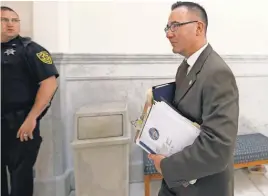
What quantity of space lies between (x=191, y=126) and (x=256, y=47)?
85.3 inches

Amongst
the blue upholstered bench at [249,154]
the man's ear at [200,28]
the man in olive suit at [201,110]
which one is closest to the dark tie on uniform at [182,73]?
the man in olive suit at [201,110]

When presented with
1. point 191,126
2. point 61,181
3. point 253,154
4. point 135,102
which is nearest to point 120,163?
point 61,181

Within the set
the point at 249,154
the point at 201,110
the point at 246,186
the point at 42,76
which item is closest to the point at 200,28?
the point at 201,110

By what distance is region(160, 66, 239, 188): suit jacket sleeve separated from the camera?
901 mm

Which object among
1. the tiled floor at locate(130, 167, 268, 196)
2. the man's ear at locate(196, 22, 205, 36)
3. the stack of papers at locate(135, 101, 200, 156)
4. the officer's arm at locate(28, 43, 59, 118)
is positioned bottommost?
the tiled floor at locate(130, 167, 268, 196)

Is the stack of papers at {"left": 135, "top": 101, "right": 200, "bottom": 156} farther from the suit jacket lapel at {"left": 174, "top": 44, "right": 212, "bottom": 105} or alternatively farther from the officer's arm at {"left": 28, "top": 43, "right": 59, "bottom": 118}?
the officer's arm at {"left": 28, "top": 43, "right": 59, "bottom": 118}

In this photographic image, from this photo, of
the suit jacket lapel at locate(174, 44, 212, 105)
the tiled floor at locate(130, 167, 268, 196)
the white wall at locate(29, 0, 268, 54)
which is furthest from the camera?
the tiled floor at locate(130, 167, 268, 196)

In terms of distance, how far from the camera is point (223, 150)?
91 centimetres

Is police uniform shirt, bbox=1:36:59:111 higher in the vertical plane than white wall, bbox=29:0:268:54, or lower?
lower

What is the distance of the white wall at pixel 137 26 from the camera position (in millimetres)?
2207

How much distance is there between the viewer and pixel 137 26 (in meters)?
2.44

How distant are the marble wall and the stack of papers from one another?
1.12m

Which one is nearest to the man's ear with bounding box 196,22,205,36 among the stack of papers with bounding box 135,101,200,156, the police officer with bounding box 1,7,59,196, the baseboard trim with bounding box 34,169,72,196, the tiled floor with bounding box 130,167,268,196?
the stack of papers with bounding box 135,101,200,156

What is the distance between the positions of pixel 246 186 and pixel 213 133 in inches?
72.0
